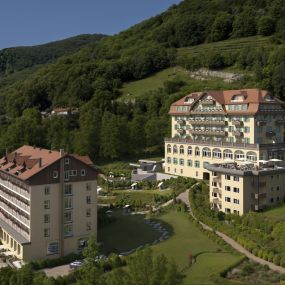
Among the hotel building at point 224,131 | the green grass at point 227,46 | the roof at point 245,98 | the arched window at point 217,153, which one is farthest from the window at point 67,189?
the green grass at point 227,46

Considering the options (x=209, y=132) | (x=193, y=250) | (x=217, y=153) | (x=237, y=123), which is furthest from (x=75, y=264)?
(x=209, y=132)

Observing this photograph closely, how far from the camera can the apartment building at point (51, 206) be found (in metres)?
43.2

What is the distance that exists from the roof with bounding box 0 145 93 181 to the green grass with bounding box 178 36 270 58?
9609 centimetres

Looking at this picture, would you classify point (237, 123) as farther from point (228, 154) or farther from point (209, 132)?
point (209, 132)

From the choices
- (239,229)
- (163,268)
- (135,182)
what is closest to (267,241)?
(239,229)

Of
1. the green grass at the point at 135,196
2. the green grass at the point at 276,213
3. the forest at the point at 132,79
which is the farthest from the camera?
the forest at the point at 132,79

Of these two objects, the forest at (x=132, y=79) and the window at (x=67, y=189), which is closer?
the window at (x=67, y=189)

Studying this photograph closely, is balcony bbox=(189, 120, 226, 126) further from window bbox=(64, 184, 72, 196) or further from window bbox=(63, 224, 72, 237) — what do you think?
window bbox=(63, 224, 72, 237)

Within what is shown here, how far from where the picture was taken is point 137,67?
143125 millimetres

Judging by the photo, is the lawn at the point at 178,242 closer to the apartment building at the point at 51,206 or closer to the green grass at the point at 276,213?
the apartment building at the point at 51,206

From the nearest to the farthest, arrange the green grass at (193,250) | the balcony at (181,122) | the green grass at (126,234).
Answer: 1. the green grass at (193,250)
2. the green grass at (126,234)
3. the balcony at (181,122)

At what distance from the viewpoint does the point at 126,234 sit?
50.0 meters

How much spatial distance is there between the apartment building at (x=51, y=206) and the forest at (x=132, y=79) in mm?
40396

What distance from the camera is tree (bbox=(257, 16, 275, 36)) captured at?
14150 cm
